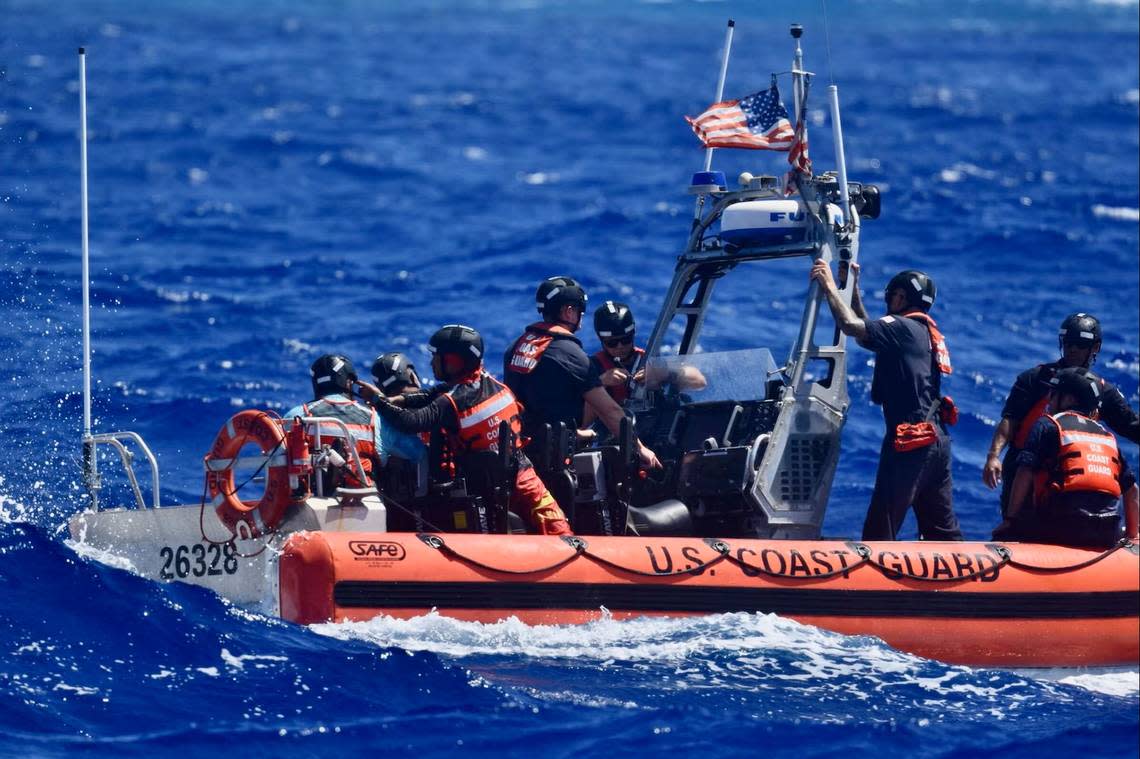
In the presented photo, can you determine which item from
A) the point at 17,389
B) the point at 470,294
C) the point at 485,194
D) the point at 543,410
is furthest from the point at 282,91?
the point at 543,410

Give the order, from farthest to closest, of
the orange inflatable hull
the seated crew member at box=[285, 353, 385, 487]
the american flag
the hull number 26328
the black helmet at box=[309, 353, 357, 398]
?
the american flag, the black helmet at box=[309, 353, 357, 398], the seated crew member at box=[285, 353, 385, 487], the hull number 26328, the orange inflatable hull

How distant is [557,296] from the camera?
10.1 metres

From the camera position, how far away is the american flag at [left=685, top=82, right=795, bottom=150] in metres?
10.6

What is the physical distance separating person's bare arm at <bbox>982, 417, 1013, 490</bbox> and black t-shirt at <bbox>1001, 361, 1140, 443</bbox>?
0.15 feet

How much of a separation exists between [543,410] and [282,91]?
2993cm

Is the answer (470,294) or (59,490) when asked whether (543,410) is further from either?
(470,294)

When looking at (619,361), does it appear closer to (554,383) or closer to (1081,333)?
(554,383)

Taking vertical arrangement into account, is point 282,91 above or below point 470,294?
above

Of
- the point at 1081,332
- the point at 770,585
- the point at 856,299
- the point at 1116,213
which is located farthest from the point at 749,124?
the point at 1116,213

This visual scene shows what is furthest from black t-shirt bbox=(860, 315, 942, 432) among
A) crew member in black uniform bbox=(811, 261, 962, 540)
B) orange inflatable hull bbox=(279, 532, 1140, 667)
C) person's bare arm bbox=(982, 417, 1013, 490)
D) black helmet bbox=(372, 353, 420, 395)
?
black helmet bbox=(372, 353, 420, 395)

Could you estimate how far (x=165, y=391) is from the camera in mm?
15547

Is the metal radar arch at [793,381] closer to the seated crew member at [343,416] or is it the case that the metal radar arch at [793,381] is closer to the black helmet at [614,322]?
the black helmet at [614,322]

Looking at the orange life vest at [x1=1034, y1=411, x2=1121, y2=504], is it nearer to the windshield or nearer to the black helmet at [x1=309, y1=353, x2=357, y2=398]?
the windshield

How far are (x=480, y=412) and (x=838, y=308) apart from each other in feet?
6.95
